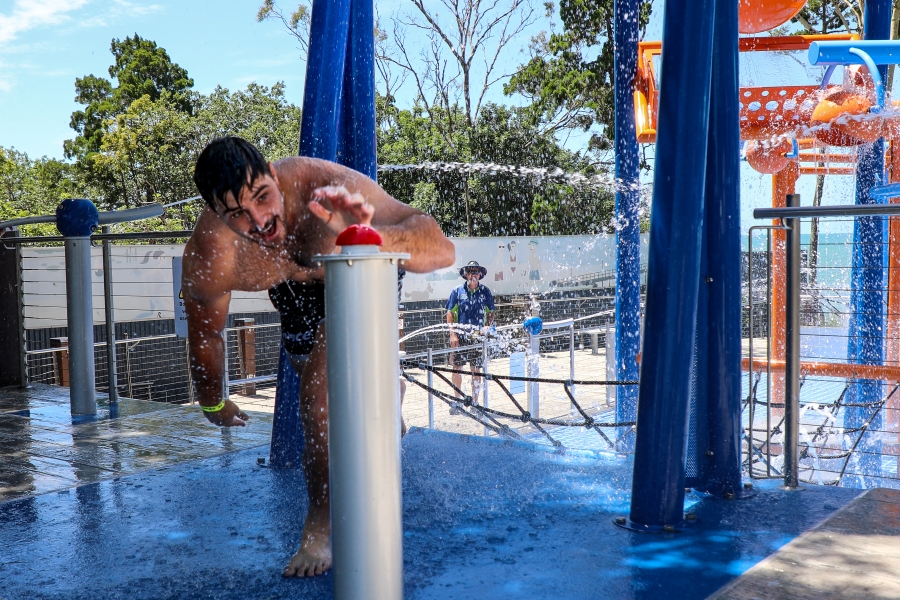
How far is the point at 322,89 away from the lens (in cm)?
370

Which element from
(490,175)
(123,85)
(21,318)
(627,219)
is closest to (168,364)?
(21,318)

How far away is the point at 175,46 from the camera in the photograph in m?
32.9

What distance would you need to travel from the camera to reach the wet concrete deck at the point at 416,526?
2303mm

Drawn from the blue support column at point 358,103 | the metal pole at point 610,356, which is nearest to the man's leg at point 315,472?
the blue support column at point 358,103

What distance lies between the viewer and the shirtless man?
2264mm

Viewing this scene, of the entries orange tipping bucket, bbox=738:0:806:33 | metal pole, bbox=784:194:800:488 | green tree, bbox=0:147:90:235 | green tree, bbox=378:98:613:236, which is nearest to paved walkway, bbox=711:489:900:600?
metal pole, bbox=784:194:800:488

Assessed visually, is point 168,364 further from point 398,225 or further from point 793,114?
point 398,225

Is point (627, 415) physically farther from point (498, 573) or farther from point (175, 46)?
point (175, 46)

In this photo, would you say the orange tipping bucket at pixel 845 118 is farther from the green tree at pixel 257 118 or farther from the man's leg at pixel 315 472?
the green tree at pixel 257 118

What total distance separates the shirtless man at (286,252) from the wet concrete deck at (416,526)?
389mm

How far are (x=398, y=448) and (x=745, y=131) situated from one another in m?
5.30

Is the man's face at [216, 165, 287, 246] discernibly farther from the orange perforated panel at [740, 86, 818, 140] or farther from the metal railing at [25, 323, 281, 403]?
the metal railing at [25, 323, 281, 403]

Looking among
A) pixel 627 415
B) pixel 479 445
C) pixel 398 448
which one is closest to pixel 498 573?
pixel 398 448

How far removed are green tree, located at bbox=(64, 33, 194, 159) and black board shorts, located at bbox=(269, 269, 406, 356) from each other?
31.6 meters
